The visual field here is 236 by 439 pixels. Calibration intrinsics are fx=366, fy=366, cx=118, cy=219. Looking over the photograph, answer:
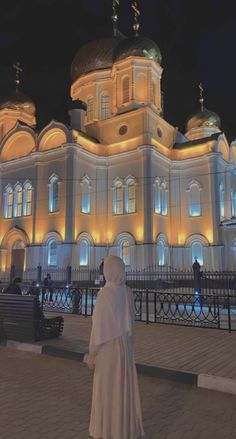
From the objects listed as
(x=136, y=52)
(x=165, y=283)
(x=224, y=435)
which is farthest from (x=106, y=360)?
(x=136, y=52)

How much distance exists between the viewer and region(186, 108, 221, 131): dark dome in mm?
35469

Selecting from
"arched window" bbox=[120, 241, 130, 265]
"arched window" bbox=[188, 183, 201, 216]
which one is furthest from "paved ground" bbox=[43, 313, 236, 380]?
"arched window" bbox=[188, 183, 201, 216]

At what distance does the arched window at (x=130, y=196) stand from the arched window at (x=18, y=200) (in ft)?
28.0

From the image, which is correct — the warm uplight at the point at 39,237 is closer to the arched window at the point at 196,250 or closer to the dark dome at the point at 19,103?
the arched window at the point at 196,250

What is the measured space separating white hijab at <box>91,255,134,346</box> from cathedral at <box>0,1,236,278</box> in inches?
818

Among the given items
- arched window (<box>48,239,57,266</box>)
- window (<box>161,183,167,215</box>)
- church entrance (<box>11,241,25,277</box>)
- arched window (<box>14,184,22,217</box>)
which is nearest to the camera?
arched window (<box>48,239,57,266</box>)

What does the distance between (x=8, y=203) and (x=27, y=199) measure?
2.29m

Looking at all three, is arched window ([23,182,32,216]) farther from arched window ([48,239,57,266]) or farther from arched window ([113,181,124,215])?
arched window ([113,181,124,215])

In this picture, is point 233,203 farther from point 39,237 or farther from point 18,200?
point 18,200

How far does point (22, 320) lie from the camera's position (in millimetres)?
7590

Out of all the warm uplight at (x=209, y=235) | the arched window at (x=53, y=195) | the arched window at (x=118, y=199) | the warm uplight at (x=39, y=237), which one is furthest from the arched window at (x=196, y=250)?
the warm uplight at (x=39, y=237)

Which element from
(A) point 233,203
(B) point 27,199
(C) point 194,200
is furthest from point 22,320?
(A) point 233,203

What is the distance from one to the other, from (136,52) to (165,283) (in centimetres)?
1818

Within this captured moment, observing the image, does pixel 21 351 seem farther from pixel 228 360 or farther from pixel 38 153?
pixel 38 153
